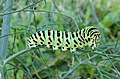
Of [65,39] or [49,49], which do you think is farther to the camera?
[49,49]

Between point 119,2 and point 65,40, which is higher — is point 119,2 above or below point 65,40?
above

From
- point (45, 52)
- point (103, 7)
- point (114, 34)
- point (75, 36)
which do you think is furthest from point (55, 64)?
point (103, 7)

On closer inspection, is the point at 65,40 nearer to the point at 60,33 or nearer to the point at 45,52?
the point at 60,33
